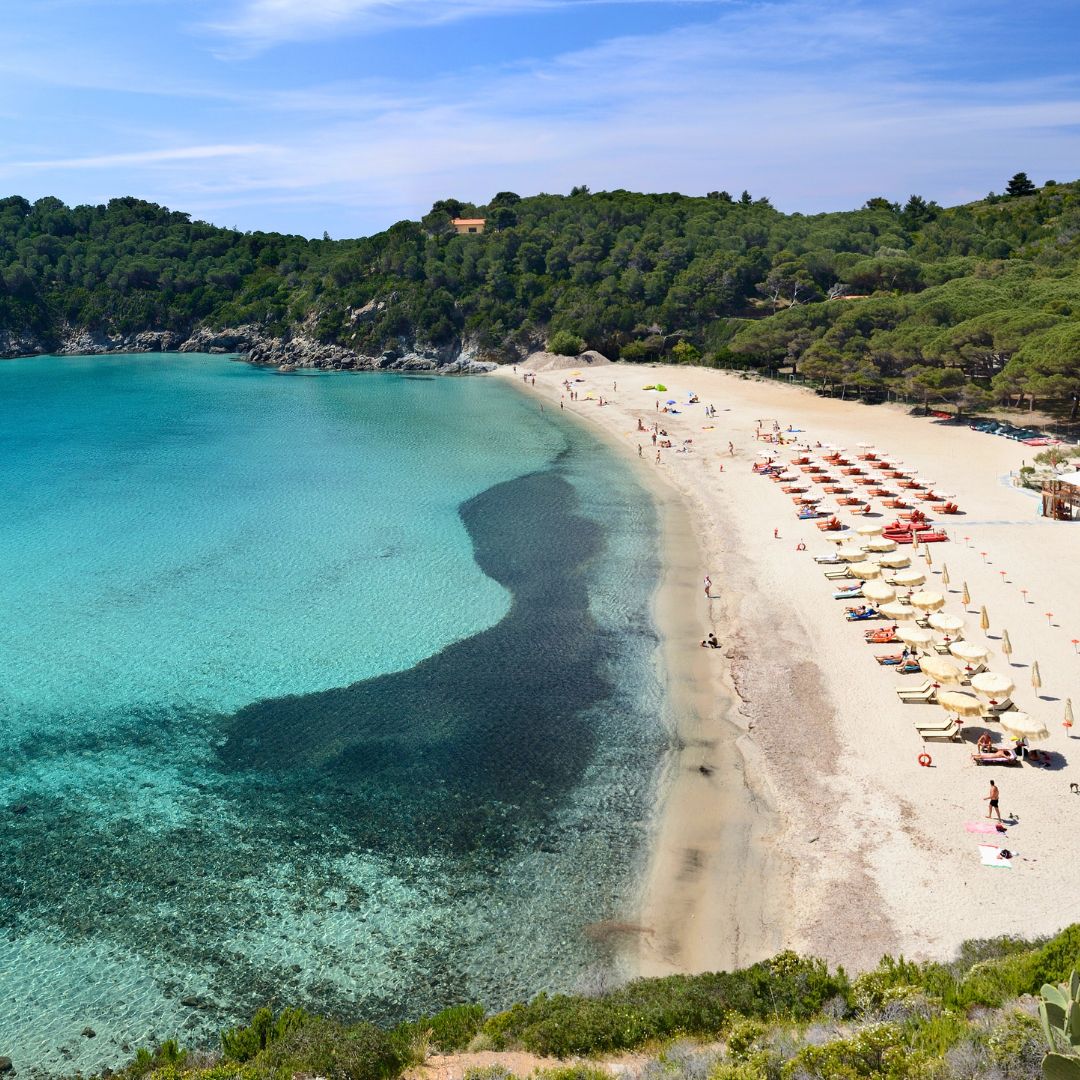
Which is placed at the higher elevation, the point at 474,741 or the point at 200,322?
the point at 200,322

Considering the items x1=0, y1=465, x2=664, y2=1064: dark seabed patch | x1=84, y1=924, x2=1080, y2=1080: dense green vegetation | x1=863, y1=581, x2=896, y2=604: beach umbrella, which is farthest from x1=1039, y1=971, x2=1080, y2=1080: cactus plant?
x1=863, y1=581, x2=896, y2=604: beach umbrella

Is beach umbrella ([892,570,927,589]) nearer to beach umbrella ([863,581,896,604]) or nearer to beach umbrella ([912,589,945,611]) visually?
beach umbrella ([863,581,896,604])

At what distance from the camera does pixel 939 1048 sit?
33.1 ft

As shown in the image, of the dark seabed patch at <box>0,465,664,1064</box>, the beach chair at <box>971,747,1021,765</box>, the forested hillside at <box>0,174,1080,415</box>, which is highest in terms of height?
the forested hillside at <box>0,174,1080,415</box>

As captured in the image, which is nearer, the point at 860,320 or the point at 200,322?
the point at 860,320

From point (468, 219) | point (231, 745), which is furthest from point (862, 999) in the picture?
point (468, 219)

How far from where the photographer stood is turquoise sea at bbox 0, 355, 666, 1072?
15453 mm

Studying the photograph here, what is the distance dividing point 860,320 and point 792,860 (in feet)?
183

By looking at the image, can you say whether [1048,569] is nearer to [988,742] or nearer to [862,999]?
[988,742]

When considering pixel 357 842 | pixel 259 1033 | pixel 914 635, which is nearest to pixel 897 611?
pixel 914 635

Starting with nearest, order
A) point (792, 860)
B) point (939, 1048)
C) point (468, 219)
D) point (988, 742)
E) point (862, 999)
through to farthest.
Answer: point (939, 1048) < point (862, 999) < point (792, 860) < point (988, 742) < point (468, 219)

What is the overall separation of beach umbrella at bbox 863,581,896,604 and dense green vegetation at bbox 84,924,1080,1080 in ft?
46.2

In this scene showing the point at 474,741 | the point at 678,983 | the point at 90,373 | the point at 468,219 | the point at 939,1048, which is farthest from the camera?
the point at 468,219

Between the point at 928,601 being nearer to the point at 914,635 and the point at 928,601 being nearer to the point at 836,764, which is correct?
the point at 914,635
